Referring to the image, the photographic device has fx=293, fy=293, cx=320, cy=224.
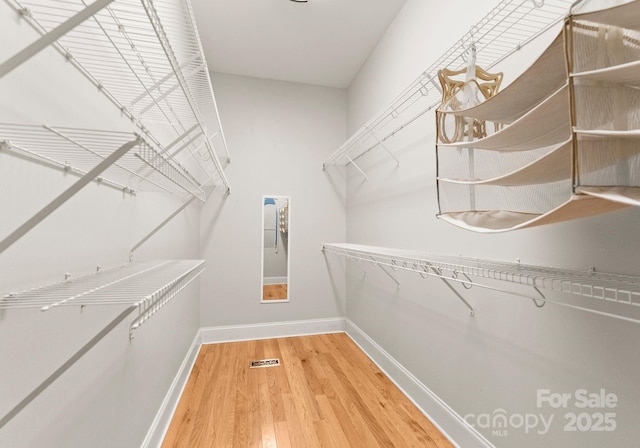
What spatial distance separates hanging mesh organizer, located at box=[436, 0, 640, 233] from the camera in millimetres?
593

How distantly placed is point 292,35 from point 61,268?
7.40ft

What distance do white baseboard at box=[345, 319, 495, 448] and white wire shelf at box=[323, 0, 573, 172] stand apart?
5.22ft

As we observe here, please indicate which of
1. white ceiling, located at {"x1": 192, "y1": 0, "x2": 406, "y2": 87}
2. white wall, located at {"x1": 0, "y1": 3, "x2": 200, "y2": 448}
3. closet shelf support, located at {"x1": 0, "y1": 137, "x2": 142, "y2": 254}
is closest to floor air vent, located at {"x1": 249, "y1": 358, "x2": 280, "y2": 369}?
white wall, located at {"x1": 0, "y1": 3, "x2": 200, "y2": 448}

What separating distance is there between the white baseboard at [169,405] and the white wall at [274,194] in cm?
62

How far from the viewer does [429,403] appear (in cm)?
167

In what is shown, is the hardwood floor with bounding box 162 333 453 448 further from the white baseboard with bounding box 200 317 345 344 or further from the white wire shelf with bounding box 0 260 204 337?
the white wire shelf with bounding box 0 260 204 337

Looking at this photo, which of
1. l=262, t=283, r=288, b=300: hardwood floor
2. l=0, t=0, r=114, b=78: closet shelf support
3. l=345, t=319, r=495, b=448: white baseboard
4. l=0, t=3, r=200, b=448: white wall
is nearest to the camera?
l=0, t=0, r=114, b=78: closet shelf support

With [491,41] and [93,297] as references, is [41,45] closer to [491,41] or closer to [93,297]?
[93,297]

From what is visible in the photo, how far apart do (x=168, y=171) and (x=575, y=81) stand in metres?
1.06

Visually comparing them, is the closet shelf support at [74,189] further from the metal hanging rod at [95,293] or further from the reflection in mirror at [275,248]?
the reflection in mirror at [275,248]

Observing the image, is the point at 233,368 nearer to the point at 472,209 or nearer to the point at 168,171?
the point at 168,171

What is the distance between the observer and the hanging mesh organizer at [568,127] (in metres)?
0.59

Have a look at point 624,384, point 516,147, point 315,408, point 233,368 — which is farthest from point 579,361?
point 233,368

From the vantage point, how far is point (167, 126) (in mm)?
1688
